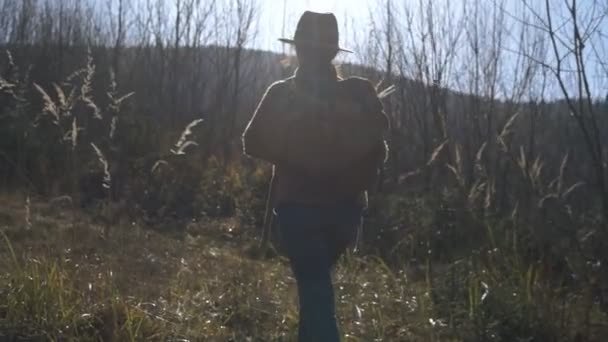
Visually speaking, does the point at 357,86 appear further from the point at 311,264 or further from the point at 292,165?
Answer: the point at 311,264

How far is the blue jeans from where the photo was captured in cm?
348

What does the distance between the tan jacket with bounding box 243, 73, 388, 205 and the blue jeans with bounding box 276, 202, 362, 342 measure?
55 millimetres

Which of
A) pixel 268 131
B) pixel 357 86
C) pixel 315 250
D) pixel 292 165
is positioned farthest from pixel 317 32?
pixel 315 250

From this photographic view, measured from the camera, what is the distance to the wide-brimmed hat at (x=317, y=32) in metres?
3.44

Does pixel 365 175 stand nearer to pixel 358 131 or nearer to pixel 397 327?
pixel 358 131

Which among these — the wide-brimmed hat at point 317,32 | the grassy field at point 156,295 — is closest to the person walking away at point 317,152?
the wide-brimmed hat at point 317,32

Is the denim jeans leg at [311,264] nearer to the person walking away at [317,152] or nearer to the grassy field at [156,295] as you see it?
the person walking away at [317,152]

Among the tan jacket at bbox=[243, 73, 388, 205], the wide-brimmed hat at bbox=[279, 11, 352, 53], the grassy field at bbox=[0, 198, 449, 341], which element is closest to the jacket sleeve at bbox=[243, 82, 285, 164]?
the tan jacket at bbox=[243, 73, 388, 205]

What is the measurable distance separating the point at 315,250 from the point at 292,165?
39 centimetres

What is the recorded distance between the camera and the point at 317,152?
341 cm

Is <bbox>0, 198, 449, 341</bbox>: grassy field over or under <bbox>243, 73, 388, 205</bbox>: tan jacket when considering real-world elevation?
under

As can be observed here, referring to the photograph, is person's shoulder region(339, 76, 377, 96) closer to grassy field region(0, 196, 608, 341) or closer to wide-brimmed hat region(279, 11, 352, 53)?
wide-brimmed hat region(279, 11, 352, 53)

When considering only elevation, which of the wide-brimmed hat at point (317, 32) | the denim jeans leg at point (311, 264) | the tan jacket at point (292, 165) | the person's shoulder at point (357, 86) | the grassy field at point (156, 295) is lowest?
the grassy field at point (156, 295)

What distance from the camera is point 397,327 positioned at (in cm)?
527
